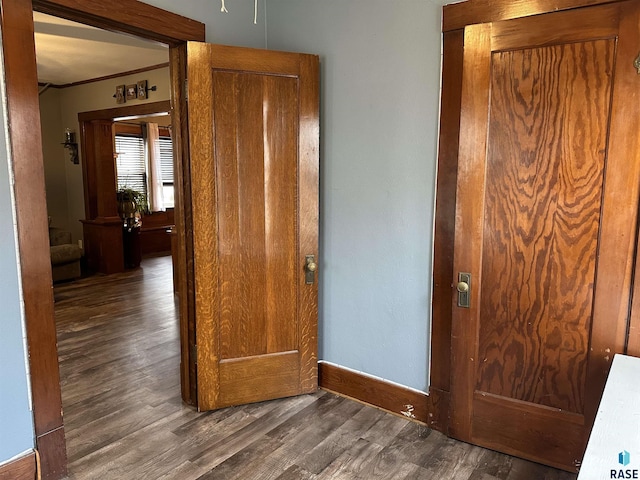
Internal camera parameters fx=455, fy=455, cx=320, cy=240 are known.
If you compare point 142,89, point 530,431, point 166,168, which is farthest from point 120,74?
point 530,431

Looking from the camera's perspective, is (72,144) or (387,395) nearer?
(387,395)

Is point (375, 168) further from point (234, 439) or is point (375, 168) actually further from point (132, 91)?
point (132, 91)

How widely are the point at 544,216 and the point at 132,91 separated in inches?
201

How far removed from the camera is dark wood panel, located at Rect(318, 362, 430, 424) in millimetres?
2547

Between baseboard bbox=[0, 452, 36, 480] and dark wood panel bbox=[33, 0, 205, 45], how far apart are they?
6.32 feet

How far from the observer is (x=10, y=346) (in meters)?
1.91

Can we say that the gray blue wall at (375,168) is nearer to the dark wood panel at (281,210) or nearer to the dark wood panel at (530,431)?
the dark wood panel at (281,210)

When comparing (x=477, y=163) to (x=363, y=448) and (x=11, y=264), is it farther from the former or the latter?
(x=11, y=264)

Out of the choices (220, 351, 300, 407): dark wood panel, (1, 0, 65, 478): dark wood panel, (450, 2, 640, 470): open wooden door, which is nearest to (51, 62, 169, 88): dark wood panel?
(1, 0, 65, 478): dark wood panel

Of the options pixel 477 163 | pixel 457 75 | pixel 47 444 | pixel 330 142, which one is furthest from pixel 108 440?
pixel 457 75

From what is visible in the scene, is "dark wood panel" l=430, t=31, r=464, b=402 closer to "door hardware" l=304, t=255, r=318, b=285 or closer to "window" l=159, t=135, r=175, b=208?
"door hardware" l=304, t=255, r=318, b=285

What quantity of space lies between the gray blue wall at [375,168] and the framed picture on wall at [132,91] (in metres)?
3.29

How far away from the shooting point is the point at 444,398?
2.43m

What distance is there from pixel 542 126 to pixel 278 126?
4.47 feet
